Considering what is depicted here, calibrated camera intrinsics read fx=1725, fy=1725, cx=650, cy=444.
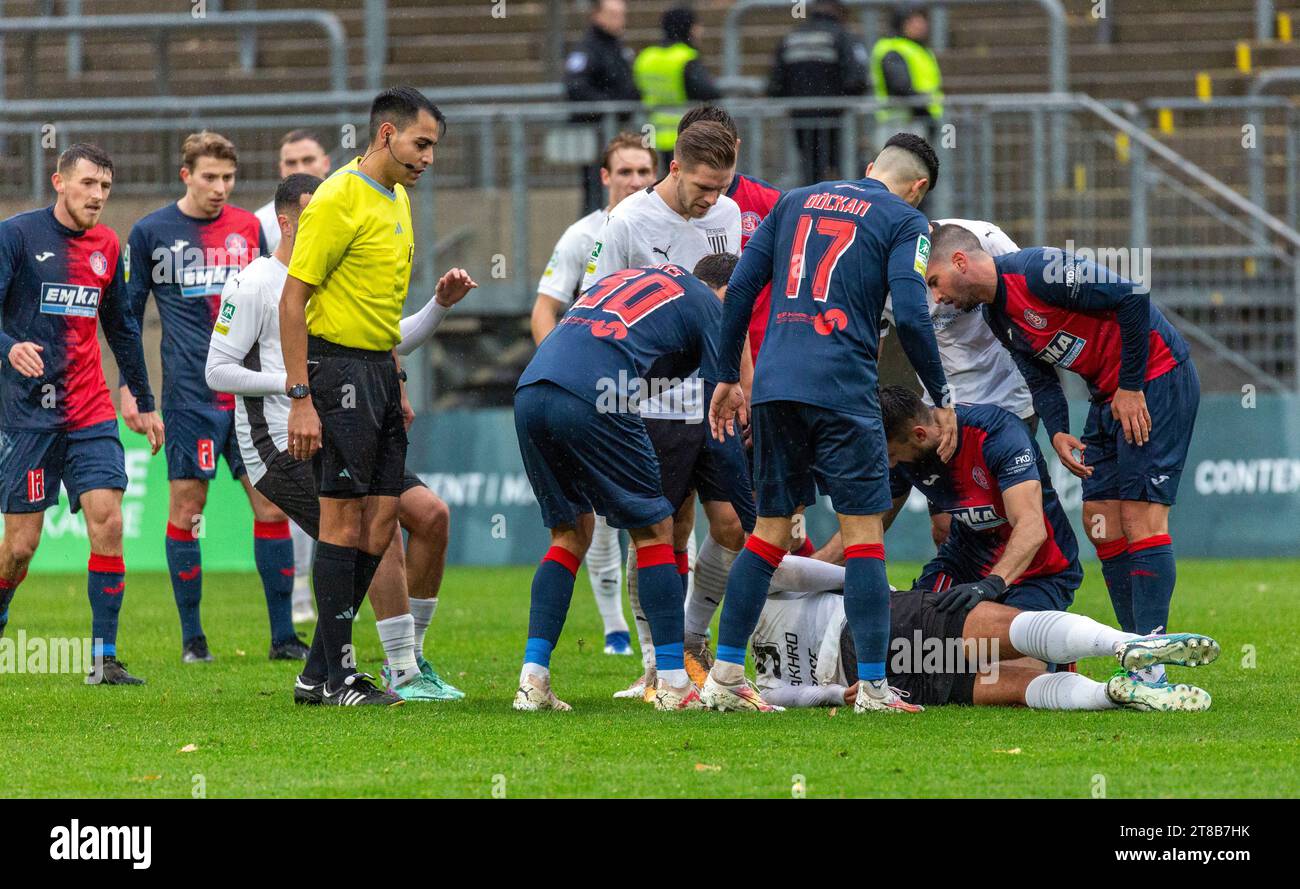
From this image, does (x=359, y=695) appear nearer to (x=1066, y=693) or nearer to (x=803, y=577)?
(x=803, y=577)

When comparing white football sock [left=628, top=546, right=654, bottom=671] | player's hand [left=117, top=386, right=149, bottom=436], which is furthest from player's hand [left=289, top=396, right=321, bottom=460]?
player's hand [left=117, top=386, right=149, bottom=436]

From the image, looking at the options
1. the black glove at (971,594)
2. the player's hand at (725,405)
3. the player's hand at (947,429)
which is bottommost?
the black glove at (971,594)

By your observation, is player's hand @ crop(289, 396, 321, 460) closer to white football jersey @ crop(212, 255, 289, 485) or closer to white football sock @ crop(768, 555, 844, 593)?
white football jersey @ crop(212, 255, 289, 485)

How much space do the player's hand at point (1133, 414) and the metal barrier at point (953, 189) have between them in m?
7.43

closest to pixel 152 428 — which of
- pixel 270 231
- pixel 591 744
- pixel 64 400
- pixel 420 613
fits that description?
pixel 64 400

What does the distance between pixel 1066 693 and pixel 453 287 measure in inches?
114

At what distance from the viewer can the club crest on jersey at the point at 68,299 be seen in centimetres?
818

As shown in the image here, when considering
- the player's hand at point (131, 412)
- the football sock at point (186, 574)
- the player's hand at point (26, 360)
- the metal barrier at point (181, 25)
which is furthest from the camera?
the metal barrier at point (181, 25)

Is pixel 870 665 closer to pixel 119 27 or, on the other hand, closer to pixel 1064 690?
pixel 1064 690

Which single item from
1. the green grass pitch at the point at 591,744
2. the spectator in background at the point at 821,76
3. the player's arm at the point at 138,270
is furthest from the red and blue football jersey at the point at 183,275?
the spectator in background at the point at 821,76

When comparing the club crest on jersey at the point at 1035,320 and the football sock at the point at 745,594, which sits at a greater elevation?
the club crest on jersey at the point at 1035,320

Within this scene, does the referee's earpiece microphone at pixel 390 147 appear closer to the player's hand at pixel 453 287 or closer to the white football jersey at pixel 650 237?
the player's hand at pixel 453 287
